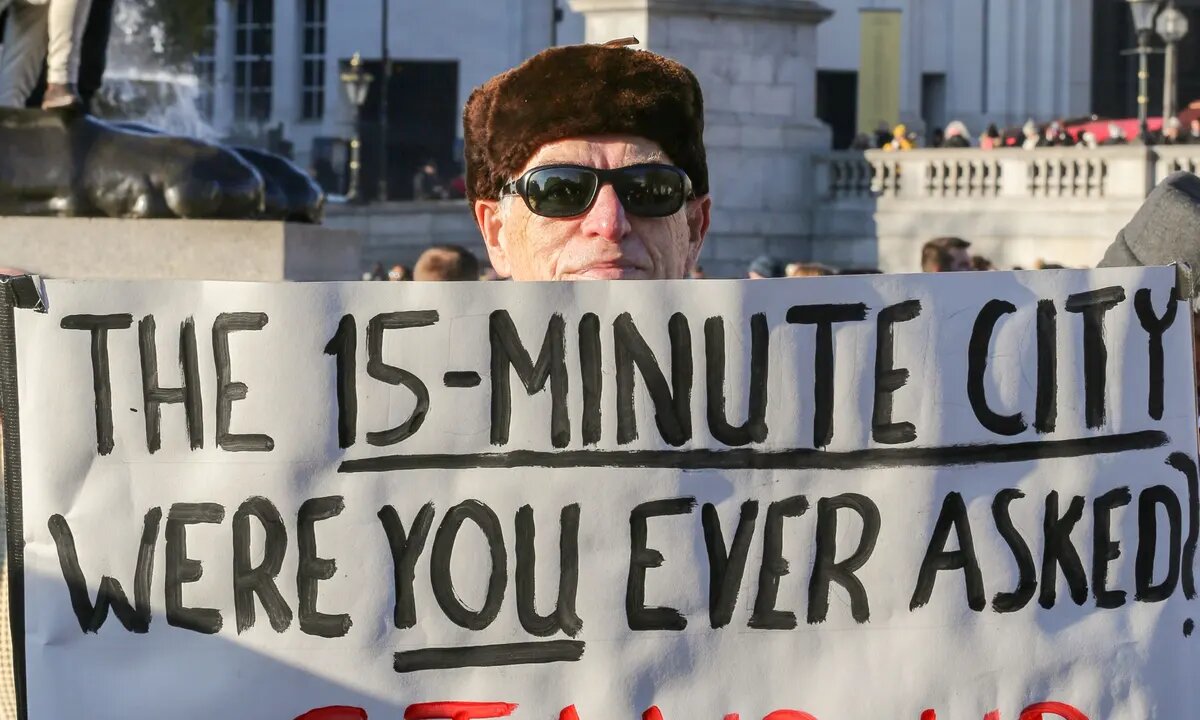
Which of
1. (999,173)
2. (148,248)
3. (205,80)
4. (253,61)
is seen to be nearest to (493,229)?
(148,248)

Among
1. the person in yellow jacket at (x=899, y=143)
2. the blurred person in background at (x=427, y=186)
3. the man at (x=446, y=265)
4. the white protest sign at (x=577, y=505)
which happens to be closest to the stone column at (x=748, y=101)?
the person in yellow jacket at (x=899, y=143)

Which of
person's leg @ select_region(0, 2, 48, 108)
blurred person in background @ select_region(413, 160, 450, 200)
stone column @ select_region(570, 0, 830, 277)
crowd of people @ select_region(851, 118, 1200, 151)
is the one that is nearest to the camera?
person's leg @ select_region(0, 2, 48, 108)

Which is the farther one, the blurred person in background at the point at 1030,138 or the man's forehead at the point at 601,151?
the blurred person in background at the point at 1030,138

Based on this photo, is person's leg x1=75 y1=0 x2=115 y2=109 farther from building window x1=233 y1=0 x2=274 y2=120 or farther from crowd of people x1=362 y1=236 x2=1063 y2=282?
building window x1=233 y1=0 x2=274 y2=120

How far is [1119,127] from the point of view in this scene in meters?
28.9

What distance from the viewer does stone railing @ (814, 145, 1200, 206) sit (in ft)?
79.1

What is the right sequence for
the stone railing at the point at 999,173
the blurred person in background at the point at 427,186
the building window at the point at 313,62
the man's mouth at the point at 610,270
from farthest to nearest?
the building window at the point at 313,62
the blurred person in background at the point at 427,186
the stone railing at the point at 999,173
the man's mouth at the point at 610,270

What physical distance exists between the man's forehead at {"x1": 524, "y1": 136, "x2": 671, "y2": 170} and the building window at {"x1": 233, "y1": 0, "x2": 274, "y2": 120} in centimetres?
4256

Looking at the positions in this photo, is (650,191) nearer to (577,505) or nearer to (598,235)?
(598,235)

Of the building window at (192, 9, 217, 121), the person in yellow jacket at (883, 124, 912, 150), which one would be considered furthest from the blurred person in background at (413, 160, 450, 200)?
the building window at (192, 9, 217, 121)

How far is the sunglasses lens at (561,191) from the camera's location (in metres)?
3.18

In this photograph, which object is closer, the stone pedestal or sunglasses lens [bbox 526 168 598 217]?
sunglasses lens [bbox 526 168 598 217]

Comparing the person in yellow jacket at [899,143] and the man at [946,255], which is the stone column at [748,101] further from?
→ the man at [946,255]

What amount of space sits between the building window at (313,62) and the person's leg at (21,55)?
36900 mm
